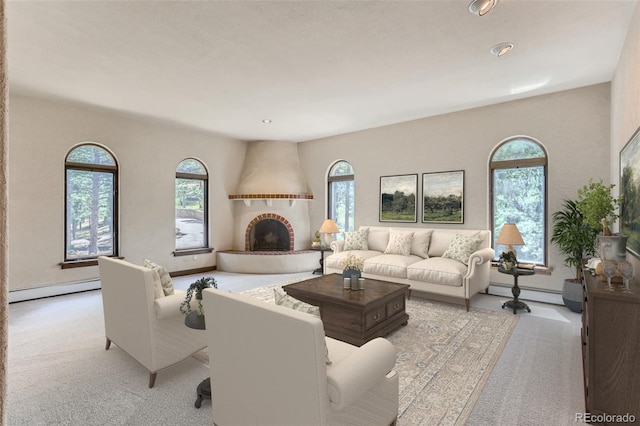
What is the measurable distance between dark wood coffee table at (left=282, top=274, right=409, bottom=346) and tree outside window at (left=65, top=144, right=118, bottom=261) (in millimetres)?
3771

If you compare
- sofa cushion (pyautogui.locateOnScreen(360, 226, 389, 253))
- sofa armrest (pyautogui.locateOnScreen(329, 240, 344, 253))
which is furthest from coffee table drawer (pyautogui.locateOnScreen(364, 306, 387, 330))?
sofa armrest (pyautogui.locateOnScreen(329, 240, 344, 253))

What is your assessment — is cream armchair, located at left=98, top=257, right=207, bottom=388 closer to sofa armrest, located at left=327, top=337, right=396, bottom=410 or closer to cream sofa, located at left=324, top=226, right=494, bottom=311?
sofa armrest, located at left=327, top=337, right=396, bottom=410

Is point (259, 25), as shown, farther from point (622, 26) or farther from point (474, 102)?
point (474, 102)

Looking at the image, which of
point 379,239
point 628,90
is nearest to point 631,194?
point 628,90

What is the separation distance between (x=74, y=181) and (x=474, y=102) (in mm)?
6452

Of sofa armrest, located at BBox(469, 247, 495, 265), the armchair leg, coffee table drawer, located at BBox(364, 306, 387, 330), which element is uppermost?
sofa armrest, located at BBox(469, 247, 495, 265)

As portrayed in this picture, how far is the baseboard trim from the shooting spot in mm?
4656

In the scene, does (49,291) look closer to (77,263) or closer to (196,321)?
(77,263)

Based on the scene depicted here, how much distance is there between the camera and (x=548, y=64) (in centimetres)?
366

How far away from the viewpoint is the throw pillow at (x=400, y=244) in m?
5.49

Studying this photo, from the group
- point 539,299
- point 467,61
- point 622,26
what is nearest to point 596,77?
point 622,26

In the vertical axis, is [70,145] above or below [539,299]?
above

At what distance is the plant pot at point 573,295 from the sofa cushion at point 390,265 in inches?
75.7

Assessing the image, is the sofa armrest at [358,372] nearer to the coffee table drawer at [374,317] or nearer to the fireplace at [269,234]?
the coffee table drawer at [374,317]
